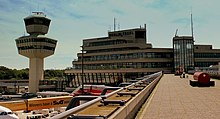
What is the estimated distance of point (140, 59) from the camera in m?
94.3

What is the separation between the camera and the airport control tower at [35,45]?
9595cm

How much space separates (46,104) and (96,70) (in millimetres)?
64843

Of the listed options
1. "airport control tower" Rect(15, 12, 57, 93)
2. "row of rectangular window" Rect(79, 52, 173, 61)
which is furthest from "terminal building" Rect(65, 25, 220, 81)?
"airport control tower" Rect(15, 12, 57, 93)

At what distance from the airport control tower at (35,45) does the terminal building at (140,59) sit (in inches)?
477

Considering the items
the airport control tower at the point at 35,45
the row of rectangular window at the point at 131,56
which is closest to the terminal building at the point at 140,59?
the row of rectangular window at the point at 131,56

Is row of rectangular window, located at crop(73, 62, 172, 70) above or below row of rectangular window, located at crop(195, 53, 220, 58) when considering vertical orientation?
below

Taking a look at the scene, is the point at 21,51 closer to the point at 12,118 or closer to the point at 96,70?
the point at 96,70

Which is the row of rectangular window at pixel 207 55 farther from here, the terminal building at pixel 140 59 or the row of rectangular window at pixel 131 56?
the row of rectangular window at pixel 131 56

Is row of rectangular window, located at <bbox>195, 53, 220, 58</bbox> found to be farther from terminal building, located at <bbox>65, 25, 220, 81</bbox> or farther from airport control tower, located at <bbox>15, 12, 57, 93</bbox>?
airport control tower, located at <bbox>15, 12, 57, 93</bbox>

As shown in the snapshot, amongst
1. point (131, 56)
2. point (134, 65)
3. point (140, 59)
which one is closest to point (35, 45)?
point (131, 56)

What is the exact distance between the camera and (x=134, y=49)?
100m

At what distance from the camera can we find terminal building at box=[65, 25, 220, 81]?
9412 cm

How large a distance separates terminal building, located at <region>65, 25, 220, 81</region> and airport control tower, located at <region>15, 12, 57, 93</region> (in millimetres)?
12126

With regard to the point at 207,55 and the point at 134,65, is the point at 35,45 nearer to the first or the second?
the point at 134,65
